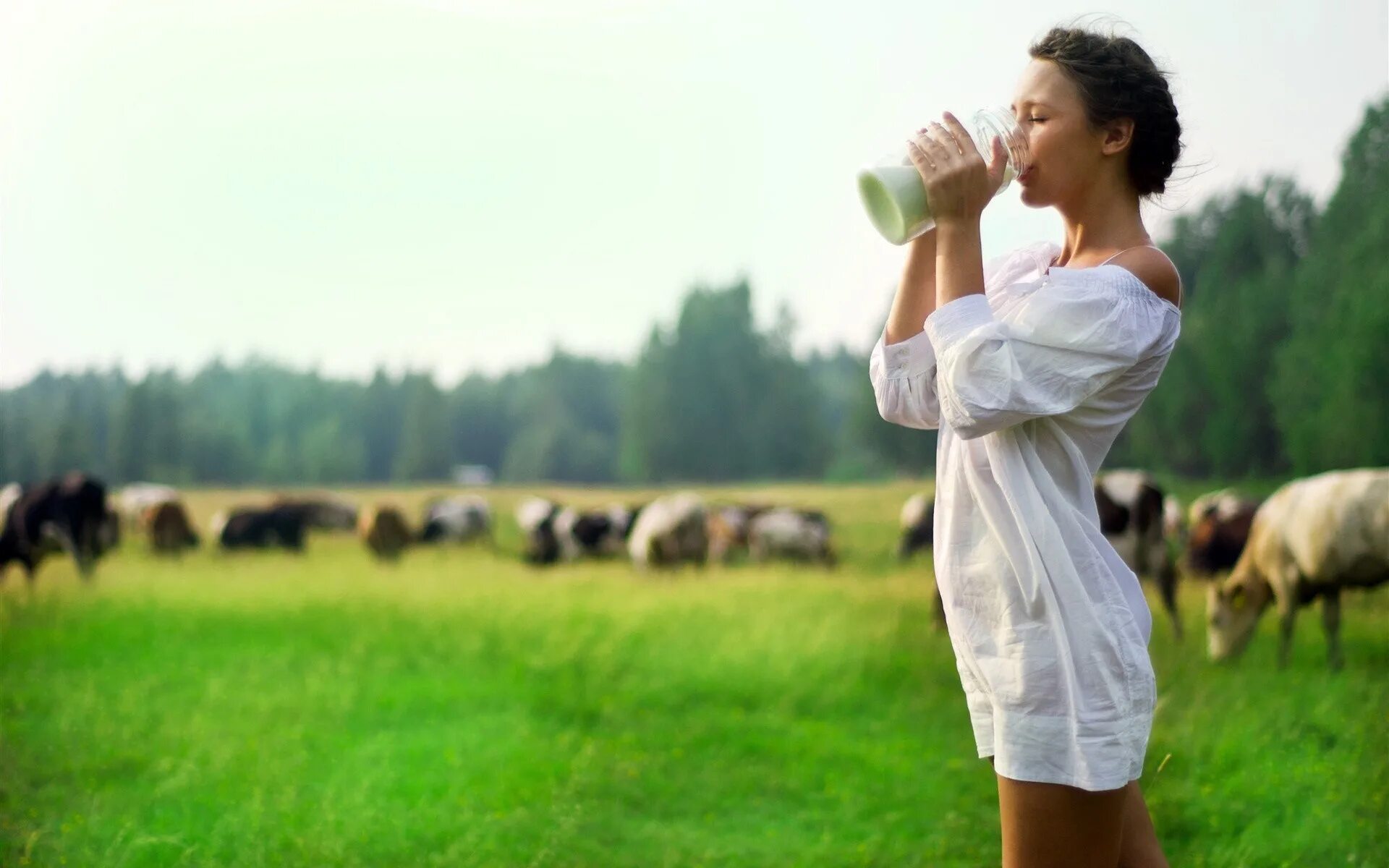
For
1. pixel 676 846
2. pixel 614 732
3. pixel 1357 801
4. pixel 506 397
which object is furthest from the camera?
pixel 506 397

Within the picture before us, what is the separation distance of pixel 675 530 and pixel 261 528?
2162 mm

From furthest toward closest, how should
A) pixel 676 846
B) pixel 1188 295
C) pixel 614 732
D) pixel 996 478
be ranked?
pixel 1188 295
pixel 614 732
pixel 676 846
pixel 996 478

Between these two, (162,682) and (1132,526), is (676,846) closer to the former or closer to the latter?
(162,682)

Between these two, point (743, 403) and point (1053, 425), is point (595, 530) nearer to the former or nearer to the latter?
point (743, 403)

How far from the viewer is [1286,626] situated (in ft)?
14.7

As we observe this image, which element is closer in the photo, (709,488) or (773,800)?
(773,800)

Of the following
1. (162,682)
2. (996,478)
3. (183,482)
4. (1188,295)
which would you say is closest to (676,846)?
(996,478)

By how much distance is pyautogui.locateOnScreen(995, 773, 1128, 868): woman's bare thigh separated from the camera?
3.55 ft

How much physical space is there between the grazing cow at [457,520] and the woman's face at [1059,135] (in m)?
5.28

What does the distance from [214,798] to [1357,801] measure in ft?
9.46

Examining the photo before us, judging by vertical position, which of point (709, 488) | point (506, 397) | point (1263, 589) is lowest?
point (1263, 589)

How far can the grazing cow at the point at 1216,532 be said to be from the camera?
5098 mm

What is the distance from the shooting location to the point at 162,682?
4410mm

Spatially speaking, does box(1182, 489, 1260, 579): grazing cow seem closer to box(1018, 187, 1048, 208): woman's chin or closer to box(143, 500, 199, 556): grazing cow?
box(1018, 187, 1048, 208): woman's chin
